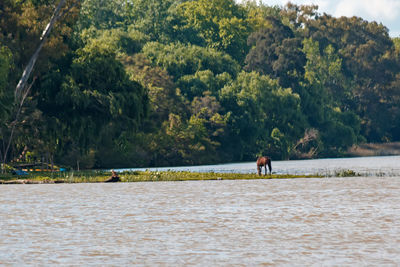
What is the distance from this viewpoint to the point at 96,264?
622 inches

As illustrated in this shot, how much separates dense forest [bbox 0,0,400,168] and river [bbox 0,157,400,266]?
2477 cm

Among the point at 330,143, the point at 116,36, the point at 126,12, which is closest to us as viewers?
the point at 116,36

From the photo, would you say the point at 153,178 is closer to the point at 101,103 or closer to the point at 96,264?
the point at 101,103

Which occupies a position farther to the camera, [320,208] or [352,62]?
[352,62]

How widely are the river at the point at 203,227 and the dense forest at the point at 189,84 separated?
24773 mm

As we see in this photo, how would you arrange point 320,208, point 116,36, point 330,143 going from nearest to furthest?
point 320,208 < point 116,36 < point 330,143

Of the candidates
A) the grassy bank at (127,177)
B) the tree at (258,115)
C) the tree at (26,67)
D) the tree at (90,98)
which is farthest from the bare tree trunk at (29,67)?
the tree at (258,115)

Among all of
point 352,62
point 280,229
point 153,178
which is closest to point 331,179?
point 153,178

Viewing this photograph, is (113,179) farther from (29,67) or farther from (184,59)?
(184,59)

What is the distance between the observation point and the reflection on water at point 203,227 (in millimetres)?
16672

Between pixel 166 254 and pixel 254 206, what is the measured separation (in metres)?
12.5

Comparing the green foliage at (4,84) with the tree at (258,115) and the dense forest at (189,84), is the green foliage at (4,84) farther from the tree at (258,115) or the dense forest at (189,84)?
the tree at (258,115)

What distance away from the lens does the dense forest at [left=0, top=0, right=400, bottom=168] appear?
6319 cm

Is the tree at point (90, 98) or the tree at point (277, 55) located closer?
the tree at point (90, 98)
